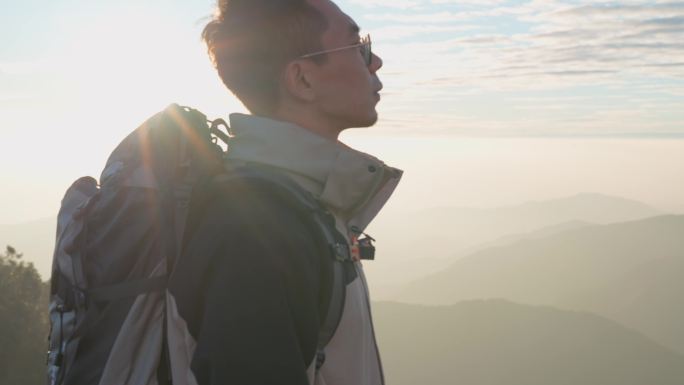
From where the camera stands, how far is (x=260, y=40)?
304 cm

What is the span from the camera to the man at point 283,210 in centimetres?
204

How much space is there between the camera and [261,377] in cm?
199

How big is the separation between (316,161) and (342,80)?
573mm

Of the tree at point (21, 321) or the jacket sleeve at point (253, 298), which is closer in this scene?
the jacket sleeve at point (253, 298)

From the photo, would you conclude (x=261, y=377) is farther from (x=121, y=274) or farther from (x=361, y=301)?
(x=121, y=274)

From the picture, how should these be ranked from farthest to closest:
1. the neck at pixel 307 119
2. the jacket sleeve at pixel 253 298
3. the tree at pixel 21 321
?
→ the tree at pixel 21 321, the neck at pixel 307 119, the jacket sleeve at pixel 253 298

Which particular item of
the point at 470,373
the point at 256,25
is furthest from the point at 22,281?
the point at 470,373

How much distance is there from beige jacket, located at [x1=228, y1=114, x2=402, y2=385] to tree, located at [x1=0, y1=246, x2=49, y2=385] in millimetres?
35208

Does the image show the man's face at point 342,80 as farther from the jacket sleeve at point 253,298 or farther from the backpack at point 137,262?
the jacket sleeve at point 253,298

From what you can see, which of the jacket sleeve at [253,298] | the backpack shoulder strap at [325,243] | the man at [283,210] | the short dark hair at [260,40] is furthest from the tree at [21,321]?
the jacket sleeve at [253,298]

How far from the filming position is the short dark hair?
2.99 m

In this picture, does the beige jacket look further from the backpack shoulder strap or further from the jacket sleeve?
the jacket sleeve

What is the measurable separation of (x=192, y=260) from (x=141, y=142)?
0.70m

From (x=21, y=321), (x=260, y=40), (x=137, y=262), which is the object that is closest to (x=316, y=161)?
(x=260, y=40)
